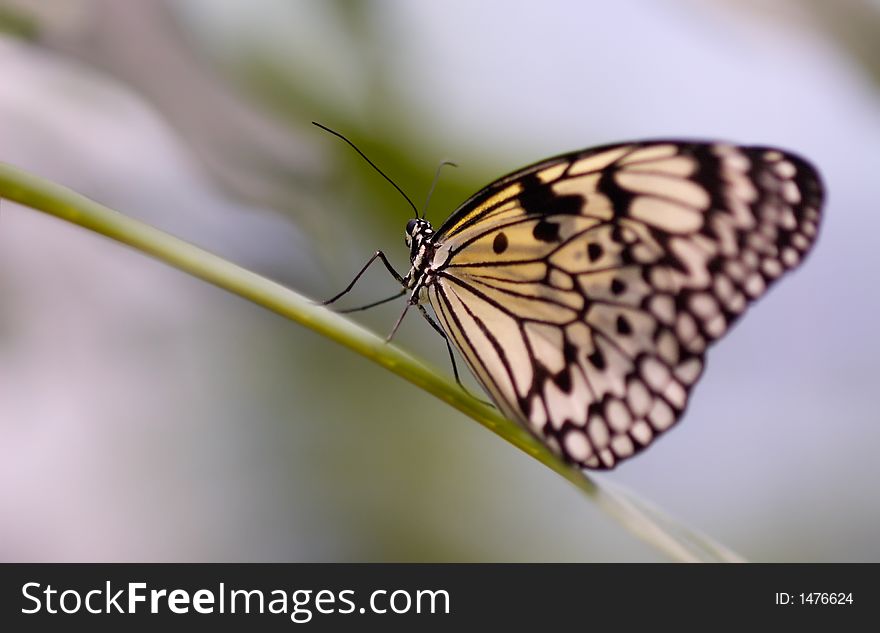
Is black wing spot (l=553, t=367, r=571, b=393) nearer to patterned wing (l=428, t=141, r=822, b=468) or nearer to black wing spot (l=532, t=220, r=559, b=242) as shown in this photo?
patterned wing (l=428, t=141, r=822, b=468)

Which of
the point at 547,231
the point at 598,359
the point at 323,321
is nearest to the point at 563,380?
the point at 598,359

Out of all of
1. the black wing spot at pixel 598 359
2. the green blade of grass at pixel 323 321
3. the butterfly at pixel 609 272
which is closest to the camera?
the green blade of grass at pixel 323 321

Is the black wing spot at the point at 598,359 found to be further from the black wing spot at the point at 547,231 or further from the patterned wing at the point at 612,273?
the black wing spot at the point at 547,231

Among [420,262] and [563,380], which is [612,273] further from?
[420,262]

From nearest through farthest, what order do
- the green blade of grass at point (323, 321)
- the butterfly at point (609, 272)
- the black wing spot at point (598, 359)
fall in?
the green blade of grass at point (323, 321), the butterfly at point (609, 272), the black wing spot at point (598, 359)

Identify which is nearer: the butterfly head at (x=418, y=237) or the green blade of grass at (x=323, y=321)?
the green blade of grass at (x=323, y=321)

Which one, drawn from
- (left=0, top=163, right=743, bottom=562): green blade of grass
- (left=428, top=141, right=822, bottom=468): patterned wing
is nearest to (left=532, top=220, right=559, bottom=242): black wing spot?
(left=428, top=141, right=822, bottom=468): patterned wing

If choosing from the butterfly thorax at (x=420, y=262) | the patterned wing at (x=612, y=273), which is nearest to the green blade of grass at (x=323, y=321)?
the patterned wing at (x=612, y=273)

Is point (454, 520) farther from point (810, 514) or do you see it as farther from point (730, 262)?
point (730, 262)
